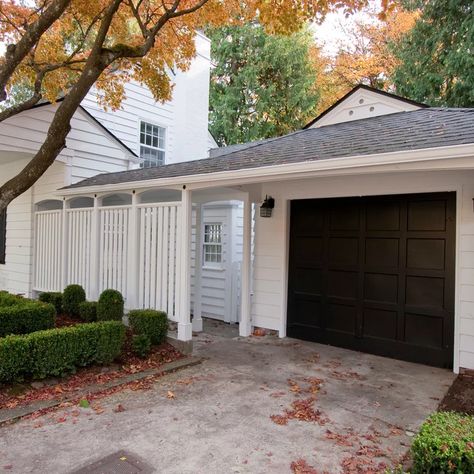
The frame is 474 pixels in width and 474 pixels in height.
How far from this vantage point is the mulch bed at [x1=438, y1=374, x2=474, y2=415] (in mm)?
4051

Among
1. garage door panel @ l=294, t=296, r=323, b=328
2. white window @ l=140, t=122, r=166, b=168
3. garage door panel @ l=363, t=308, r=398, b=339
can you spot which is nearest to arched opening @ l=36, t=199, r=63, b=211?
white window @ l=140, t=122, r=166, b=168

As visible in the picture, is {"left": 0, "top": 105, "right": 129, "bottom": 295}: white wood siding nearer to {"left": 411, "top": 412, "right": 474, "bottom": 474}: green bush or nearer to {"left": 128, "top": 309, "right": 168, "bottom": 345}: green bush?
{"left": 128, "top": 309, "right": 168, "bottom": 345}: green bush

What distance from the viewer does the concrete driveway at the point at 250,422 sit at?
121 inches

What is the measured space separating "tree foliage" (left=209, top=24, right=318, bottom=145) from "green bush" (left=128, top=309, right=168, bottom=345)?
15089mm

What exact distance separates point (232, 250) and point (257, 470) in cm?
592

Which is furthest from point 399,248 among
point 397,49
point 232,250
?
point 397,49

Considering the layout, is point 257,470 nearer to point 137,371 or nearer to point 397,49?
point 137,371

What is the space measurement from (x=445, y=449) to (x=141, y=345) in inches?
158

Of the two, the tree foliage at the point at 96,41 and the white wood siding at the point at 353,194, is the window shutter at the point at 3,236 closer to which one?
the tree foliage at the point at 96,41

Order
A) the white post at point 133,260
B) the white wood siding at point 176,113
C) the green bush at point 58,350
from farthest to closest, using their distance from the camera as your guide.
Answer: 1. the white wood siding at point 176,113
2. the white post at point 133,260
3. the green bush at point 58,350

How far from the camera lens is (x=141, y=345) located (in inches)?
217

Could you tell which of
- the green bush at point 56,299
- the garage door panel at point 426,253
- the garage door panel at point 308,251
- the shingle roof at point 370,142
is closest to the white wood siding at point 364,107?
the shingle roof at point 370,142

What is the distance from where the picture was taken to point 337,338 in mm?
6453

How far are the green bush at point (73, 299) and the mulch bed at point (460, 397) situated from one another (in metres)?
5.64
